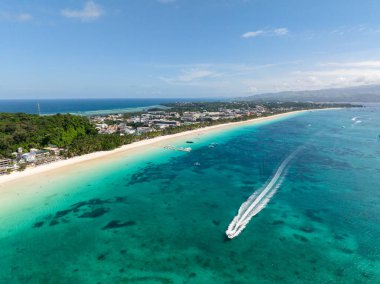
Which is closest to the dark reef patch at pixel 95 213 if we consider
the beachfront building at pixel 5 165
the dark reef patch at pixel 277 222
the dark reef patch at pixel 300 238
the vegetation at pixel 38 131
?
the dark reef patch at pixel 277 222

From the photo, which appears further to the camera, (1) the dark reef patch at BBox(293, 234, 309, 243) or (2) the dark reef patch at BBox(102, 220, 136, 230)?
(2) the dark reef patch at BBox(102, 220, 136, 230)

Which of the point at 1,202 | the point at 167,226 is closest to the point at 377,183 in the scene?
the point at 167,226

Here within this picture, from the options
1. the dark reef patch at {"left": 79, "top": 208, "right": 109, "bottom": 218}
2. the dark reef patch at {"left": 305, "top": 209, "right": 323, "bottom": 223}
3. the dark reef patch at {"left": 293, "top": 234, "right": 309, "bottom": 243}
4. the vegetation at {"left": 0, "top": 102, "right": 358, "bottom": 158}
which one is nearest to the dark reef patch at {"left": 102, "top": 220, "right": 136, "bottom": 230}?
the dark reef patch at {"left": 79, "top": 208, "right": 109, "bottom": 218}

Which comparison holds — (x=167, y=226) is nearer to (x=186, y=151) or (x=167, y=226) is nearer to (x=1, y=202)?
(x=1, y=202)

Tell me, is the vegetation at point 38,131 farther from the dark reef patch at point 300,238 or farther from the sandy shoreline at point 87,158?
the dark reef patch at point 300,238

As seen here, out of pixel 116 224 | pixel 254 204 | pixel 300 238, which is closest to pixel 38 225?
pixel 116 224

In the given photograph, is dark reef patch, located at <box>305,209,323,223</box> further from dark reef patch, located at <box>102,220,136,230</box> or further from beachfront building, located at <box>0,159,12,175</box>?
beachfront building, located at <box>0,159,12,175</box>
